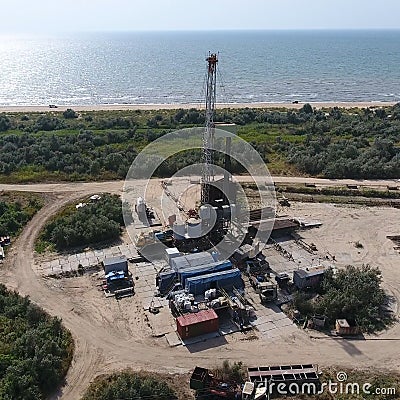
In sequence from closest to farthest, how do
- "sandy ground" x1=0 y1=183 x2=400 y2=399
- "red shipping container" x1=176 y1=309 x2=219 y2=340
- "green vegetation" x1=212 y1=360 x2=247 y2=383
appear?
"green vegetation" x1=212 y1=360 x2=247 y2=383
"sandy ground" x1=0 y1=183 x2=400 y2=399
"red shipping container" x1=176 y1=309 x2=219 y2=340

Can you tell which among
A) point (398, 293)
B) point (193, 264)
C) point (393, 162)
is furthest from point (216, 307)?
point (393, 162)

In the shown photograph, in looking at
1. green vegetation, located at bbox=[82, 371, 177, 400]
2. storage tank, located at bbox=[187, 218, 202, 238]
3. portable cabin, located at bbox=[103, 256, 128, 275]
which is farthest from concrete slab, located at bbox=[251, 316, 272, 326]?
storage tank, located at bbox=[187, 218, 202, 238]

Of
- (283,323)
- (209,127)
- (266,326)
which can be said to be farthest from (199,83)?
(266,326)

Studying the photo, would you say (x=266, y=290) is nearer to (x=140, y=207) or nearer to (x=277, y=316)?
(x=277, y=316)

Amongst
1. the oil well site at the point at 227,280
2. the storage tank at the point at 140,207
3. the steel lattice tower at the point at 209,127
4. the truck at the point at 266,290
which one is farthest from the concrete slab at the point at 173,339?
the storage tank at the point at 140,207

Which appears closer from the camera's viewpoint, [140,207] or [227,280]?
[227,280]

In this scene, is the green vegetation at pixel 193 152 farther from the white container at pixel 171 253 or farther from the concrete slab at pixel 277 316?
the concrete slab at pixel 277 316

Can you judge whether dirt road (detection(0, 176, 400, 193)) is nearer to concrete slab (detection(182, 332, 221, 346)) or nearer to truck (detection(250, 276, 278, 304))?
truck (detection(250, 276, 278, 304))
